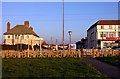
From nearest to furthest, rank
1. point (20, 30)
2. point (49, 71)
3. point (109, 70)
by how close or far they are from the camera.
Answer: point (49, 71), point (109, 70), point (20, 30)

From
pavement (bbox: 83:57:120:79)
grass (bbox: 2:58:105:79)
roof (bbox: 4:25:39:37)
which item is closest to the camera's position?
grass (bbox: 2:58:105:79)

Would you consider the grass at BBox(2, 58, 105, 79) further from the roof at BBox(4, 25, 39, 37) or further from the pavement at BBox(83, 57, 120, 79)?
the roof at BBox(4, 25, 39, 37)

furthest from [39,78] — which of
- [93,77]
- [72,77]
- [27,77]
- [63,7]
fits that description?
[63,7]

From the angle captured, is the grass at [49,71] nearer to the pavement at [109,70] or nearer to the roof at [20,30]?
the pavement at [109,70]

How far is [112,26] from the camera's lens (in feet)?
305

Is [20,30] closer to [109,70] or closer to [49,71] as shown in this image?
[109,70]

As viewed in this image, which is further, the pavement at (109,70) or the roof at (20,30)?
the roof at (20,30)

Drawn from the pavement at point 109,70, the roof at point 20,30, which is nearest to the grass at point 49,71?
the pavement at point 109,70

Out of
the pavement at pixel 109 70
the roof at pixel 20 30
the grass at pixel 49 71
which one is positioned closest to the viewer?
the grass at pixel 49 71

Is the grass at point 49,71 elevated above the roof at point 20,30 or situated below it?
below

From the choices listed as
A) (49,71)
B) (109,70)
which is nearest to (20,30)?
(109,70)

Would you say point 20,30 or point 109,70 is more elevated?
point 20,30

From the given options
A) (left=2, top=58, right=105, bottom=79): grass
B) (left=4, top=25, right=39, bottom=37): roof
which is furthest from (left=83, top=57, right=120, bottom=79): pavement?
(left=4, top=25, right=39, bottom=37): roof

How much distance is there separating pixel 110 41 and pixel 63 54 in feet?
175
